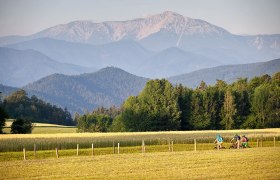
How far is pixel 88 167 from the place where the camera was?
4038 cm

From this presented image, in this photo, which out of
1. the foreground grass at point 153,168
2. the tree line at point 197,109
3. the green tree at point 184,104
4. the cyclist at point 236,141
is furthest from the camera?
the green tree at point 184,104

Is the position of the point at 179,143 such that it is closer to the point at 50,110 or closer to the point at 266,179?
the point at 266,179

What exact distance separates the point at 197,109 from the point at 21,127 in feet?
116

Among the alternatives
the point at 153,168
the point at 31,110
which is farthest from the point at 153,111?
the point at 153,168

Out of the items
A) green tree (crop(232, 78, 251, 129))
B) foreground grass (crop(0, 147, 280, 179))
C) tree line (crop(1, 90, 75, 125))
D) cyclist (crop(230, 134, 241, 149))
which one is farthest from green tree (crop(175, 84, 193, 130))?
foreground grass (crop(0, 147, 280, 179))

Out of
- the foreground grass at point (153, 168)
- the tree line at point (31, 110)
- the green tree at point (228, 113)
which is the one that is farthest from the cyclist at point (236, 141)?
the tree line at point (31, 110)

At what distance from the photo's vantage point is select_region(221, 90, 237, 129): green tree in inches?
4769

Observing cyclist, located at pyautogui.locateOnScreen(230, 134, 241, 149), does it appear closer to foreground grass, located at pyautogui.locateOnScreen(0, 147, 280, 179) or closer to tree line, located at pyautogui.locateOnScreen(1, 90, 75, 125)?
foreground grass, located at pyautogui.locateOnScreen(0, 147, 280, 179)

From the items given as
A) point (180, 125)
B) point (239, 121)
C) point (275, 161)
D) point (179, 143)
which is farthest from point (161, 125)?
point (275, 161)

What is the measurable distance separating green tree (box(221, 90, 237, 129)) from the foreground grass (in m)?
72.4

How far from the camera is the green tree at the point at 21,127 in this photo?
4055 inches

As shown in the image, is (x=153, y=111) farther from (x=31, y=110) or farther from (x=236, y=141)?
(x=31, y=110)

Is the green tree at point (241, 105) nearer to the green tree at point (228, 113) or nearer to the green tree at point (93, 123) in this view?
the green tree at point (228, 113)

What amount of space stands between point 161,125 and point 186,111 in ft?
24.1
